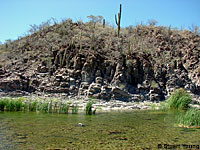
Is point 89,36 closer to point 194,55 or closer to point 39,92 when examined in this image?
point 39,92

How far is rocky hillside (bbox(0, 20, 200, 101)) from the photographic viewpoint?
73.2 ft

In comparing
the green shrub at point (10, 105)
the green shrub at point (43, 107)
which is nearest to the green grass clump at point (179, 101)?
the green shrub at point (43, 107)

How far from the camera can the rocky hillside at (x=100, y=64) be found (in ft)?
73.2

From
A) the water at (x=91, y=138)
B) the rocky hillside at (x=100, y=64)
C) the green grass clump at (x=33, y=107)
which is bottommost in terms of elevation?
the water at (x=91, y=138)

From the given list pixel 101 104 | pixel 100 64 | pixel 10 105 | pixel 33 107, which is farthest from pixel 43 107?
pixel 100 64

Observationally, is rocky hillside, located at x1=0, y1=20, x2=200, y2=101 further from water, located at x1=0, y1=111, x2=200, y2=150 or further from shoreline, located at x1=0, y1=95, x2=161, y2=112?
water, located at x1=0, y1=111, x2=200, y2=150

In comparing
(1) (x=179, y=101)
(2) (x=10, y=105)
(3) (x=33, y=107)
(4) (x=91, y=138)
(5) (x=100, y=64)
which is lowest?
(4) (x=91, y=138)

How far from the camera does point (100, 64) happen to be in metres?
24.5

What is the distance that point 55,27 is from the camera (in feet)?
108

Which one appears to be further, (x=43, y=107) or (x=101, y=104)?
(x=101, y=104)

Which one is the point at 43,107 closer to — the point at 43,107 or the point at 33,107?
the point at 43,107

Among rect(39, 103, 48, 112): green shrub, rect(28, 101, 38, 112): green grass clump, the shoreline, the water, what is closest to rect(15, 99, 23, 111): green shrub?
rect(28, 101, 38, 112): green grass clump

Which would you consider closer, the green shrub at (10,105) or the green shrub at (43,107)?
the green shrub at (43,107)

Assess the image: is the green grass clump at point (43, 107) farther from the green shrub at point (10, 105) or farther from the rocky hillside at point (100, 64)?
the rocky hillside at point (100, 64)
